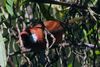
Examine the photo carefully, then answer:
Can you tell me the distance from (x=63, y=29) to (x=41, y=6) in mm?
136

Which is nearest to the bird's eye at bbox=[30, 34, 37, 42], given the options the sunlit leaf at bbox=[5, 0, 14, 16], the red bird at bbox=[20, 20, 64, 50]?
the red bird at bbox=[20, 20, 64, 50]

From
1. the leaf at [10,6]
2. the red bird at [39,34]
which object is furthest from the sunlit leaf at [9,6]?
the red bird at [39,34]

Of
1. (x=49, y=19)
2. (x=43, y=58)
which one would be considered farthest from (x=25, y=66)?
(x=49, y=19)

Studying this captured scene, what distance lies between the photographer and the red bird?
112 centimetres

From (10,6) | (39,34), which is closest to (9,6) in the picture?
(10,6)

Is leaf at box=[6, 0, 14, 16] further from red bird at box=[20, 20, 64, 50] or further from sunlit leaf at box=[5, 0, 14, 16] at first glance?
red bird at box=[20, 20, 64, 50]

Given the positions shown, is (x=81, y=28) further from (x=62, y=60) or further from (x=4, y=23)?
(x=4, y=23)

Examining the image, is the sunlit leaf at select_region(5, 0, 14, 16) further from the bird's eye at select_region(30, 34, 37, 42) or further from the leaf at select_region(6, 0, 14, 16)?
the bird's eye at select_region(30, 34, 37, 42)

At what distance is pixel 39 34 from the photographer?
117 centimetres

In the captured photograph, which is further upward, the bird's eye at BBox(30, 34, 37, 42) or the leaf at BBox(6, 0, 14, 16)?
the leaf at BBox(6, 0, 14, 16)

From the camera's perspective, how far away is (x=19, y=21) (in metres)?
1.10

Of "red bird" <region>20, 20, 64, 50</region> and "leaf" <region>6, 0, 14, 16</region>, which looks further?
"red bird" <region>20, 20, 64, 50</region>

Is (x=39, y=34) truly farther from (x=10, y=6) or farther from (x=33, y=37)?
(x=10, y=6)

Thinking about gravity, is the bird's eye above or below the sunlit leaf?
below
